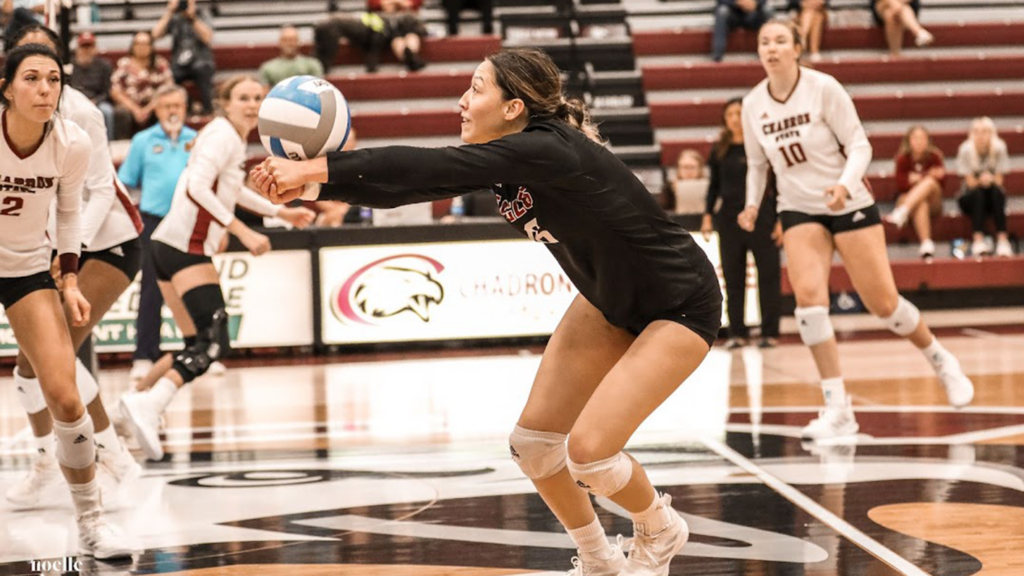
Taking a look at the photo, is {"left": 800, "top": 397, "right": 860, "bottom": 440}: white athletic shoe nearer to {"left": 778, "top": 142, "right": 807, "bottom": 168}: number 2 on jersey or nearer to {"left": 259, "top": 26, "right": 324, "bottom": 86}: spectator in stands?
{"left": 778, "top": 142, "right": 807, "bottom": 168}: number 2 on jersey

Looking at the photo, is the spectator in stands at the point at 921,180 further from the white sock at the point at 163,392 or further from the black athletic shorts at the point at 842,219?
the white sock at the point at 163,392

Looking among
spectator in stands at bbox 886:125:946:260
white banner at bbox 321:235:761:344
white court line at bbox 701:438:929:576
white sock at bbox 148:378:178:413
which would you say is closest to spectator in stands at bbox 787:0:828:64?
spectator in stands at bbox 886:125:946:260

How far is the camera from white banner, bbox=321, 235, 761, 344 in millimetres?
10359

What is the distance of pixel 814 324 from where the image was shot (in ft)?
19.8

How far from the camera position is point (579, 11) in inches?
608

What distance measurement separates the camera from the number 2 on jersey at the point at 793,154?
239 inches

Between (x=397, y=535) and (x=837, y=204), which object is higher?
(x=837, y=204)

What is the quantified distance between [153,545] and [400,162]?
83.6 inches

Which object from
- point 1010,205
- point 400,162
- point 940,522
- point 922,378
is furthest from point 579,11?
point 400,162

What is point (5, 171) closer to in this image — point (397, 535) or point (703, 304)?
point (397, 535)

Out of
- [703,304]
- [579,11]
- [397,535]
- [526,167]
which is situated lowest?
[397,535]

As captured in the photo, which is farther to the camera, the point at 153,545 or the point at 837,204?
the point at 837,204

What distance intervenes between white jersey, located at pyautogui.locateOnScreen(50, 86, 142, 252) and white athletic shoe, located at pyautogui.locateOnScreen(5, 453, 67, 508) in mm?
906

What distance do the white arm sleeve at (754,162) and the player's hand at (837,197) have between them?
697mm
